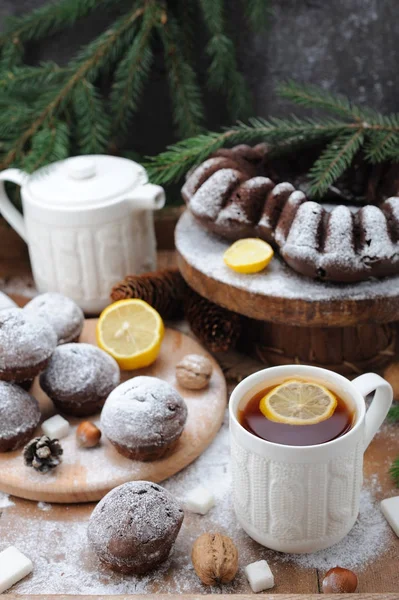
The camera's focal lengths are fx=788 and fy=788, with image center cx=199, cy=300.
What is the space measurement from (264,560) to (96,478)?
0.26 metres

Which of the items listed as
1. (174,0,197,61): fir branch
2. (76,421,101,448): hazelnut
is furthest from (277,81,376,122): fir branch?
(76,421,101,448): hazelnut

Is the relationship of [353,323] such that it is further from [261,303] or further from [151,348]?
[151,348]

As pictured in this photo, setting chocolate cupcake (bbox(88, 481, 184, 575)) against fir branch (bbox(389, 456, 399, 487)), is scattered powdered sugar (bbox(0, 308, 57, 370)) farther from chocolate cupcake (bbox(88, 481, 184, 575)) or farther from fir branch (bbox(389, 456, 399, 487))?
fir branch (bbox(389, 456, 399, 487))

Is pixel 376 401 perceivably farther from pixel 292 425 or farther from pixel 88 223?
pixel 88 223

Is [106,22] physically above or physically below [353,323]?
above

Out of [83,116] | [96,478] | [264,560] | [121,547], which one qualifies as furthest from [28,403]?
[83,116]

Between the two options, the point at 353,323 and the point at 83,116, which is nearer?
the point at 353,323

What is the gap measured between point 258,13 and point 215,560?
3.39 feet

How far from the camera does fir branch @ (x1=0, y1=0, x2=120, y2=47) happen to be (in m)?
1.57

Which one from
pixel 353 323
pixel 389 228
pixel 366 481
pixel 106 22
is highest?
pixel 106 22

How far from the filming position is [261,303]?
1.19m

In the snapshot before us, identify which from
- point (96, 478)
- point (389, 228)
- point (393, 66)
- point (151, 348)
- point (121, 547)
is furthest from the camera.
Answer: point (393, 66)

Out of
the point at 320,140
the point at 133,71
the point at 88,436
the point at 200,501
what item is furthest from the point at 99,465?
the point at 133,71

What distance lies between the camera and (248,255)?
1.24 meters
